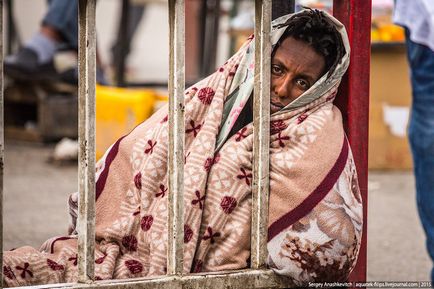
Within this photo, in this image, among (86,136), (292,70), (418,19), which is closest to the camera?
(86,136)

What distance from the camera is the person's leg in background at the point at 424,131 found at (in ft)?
10.3

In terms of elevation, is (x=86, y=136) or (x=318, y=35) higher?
(x=318, y=35)

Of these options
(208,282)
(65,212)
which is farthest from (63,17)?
(208,282)

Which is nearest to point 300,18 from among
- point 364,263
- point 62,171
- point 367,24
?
point 367,24

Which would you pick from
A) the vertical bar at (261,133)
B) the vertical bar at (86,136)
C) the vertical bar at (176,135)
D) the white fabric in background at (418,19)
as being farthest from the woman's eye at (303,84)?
the white fabric in background at (418,19)

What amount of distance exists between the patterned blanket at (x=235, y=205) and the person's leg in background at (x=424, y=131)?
959 millimetres

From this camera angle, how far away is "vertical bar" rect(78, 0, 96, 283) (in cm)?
194

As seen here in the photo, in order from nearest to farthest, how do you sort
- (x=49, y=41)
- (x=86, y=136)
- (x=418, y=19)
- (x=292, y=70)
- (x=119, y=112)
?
1. (x=86, y=136)
2. (x=292, y=70)
3. (x=418, y=19)
4. (x=119, y=112)
5. (x=49, y=41)

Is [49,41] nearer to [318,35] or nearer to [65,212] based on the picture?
[65,212]

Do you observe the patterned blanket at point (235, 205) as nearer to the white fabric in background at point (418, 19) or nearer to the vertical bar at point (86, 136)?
the vertical bar at point (86, 136)

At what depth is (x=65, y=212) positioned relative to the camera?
4.66m

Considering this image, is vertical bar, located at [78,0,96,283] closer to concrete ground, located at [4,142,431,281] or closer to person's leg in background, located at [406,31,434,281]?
person's leg in background, located at [406,31,434,281]

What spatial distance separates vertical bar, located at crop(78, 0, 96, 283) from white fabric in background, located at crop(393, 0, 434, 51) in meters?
1.45

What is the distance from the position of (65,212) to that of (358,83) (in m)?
2.62
